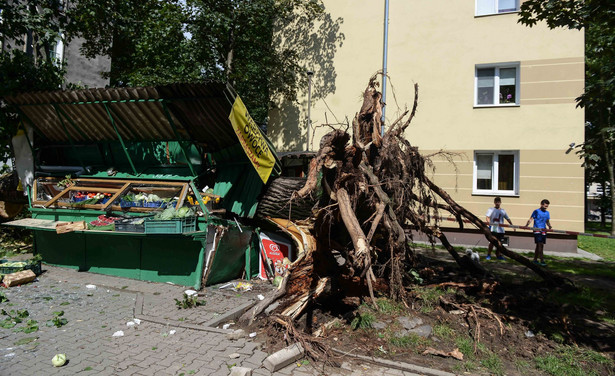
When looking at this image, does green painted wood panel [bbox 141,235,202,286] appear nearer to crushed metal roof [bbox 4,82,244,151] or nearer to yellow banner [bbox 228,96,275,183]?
yellow banner [bbox 228,96,275,183]

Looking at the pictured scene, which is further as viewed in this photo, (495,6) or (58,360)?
(495,6)

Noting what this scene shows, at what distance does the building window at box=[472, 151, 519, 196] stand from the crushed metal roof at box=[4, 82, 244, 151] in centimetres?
853

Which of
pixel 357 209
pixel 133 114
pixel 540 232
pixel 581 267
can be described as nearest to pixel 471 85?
pixel 540 232

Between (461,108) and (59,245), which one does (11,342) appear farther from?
(461,108)

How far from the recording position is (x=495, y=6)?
11930 millimetres

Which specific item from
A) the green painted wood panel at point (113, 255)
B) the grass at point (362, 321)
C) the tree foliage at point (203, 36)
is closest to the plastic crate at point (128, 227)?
the green painted wood panel at point (113, 255)

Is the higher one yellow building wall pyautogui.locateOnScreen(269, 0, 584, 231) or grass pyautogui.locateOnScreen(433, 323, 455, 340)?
yellow building wall pyautogui.locateOnScreen(269, 0, 584, 231)

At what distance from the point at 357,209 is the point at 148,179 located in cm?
514

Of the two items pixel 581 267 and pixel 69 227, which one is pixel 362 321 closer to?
pixel 69 227

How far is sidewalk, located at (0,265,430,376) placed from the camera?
3.91 meters

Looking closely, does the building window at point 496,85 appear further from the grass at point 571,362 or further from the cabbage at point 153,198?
the cabbage at point 153,198

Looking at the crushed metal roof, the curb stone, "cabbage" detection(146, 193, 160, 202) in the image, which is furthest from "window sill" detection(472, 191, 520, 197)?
"cabbage" detection(146, 193, 160, 202)

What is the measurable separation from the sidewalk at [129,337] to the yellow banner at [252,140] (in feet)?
7.46

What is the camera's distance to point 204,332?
4.84 metres
